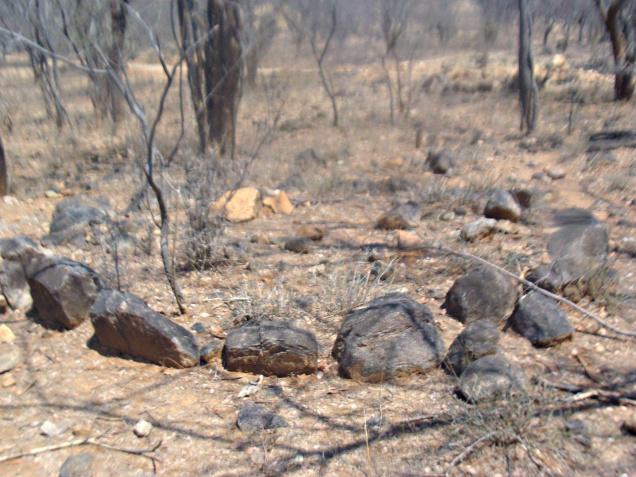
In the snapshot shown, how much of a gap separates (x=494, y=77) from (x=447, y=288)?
10939mm

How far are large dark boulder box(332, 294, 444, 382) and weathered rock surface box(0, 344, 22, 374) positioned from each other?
1.52 metres

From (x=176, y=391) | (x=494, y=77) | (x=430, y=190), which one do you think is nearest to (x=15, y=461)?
(x=176, y=391)

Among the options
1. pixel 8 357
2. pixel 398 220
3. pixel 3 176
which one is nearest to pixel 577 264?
pixel 398 220

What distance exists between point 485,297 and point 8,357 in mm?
2368

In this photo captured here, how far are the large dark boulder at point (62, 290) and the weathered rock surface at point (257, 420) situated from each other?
1.17 metres

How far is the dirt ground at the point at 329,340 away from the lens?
2250mm

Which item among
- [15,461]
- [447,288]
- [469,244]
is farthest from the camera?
[469,244]

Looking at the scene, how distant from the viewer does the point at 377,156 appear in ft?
24.9

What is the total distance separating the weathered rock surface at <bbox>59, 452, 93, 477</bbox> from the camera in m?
2.17

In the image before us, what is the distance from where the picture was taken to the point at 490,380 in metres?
2.41

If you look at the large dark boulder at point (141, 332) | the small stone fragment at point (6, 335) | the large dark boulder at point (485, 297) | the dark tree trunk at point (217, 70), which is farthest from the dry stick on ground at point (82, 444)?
the dark tree trunk at point (217, 70)

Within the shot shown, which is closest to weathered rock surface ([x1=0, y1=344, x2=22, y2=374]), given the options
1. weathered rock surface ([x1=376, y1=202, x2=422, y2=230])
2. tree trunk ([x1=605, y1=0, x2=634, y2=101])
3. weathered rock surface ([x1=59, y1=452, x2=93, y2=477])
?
weathered rock surface ([x1=59, y1=452, x2=93, y2=477])

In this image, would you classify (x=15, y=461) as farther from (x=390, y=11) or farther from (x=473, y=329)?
(x=390, y=11)

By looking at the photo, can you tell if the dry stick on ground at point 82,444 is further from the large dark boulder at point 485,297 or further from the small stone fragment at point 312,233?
the small stone fragment at point 312,233
